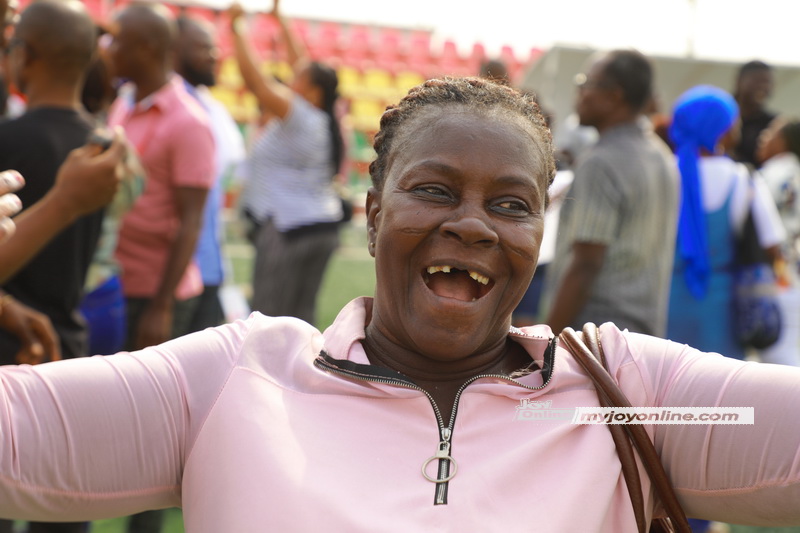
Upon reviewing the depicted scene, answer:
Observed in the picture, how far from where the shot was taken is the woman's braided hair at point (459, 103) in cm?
193

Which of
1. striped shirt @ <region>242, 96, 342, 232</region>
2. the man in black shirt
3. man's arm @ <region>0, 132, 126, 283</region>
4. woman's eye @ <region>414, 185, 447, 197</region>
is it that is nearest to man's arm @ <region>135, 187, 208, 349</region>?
the man in black shirt

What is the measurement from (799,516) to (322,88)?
4792 mm

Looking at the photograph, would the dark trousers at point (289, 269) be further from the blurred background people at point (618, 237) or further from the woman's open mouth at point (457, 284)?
the woman's open mouth at point (457, 284)

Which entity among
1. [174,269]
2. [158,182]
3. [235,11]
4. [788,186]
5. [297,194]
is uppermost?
[235,11]

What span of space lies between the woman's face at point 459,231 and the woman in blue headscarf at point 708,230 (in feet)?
8.74

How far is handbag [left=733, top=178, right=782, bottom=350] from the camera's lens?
441 centimetres

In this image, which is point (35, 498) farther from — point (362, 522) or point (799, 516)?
point (799, 516)

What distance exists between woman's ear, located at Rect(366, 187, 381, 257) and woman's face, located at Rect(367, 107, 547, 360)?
11 cm

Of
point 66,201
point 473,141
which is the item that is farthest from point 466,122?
point 66,201

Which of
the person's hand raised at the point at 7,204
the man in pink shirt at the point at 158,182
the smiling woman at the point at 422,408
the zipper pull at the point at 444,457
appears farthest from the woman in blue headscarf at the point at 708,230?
the person's hand raised at the point at 7,204

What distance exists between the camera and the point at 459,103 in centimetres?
191

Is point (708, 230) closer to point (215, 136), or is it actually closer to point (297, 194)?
point (215, 136)

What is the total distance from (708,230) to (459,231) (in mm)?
2876

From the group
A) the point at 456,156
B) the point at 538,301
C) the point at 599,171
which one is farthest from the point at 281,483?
the point at 538,301
